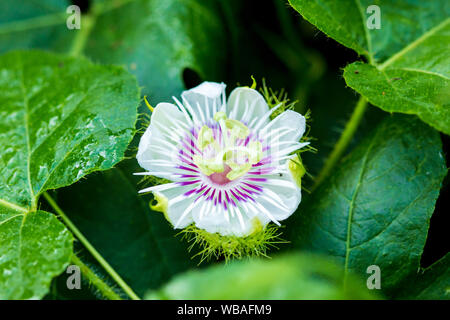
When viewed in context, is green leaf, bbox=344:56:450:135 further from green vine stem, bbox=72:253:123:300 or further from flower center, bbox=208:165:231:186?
green vine stem, bbox=72:253:123:300

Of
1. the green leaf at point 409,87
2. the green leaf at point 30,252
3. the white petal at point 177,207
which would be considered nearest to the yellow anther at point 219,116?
the white petal at point 177,207

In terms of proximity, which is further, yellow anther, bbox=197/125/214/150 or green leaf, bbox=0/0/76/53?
green leaf, bbox=0/0/76/53

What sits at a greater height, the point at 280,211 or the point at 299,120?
the point at 299,120

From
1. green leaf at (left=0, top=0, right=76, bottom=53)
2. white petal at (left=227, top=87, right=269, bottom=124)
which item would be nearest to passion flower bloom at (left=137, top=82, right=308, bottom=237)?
white petal at (left=227, top=87, right=269, bottom=124)

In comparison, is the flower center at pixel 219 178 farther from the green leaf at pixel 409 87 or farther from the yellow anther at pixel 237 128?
the green leaf at pixel 409 87

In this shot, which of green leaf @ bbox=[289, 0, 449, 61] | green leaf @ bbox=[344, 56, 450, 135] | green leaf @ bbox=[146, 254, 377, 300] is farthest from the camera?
green leaf @ bbox=[289, 0, 449, 61]

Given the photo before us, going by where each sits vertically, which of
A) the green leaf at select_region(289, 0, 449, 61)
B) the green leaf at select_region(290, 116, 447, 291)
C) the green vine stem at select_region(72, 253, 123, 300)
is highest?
the green leaf at select_region(289, 0, 449, 61)
